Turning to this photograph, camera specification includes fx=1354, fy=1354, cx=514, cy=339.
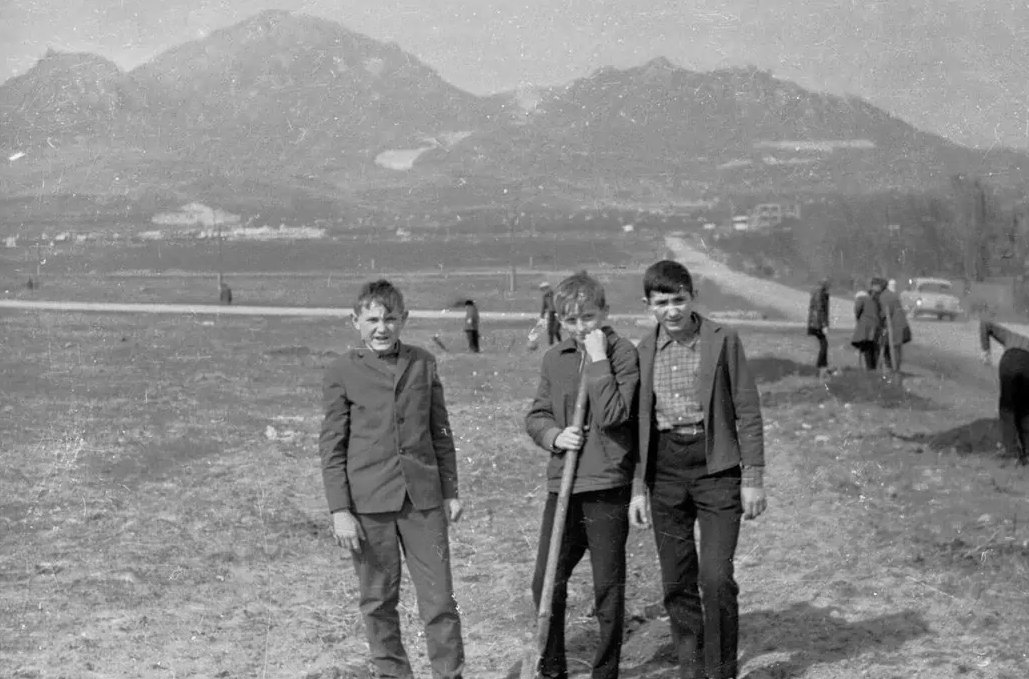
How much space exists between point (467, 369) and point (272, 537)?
13505 mm

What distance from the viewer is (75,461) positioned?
10695 mm

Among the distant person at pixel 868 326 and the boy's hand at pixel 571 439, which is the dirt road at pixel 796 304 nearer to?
the distant person at pixel 868 326

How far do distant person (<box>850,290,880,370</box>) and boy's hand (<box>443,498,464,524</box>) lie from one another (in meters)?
13.5

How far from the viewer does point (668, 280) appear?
4598 millimetres

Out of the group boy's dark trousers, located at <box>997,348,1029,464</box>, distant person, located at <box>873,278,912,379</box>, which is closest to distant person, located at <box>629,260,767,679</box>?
boy's dark trousers, located at <box>997,348,1029,464</box>

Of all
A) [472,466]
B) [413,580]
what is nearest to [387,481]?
[413,580]

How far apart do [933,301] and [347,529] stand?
3453cm

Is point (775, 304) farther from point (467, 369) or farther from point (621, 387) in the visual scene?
point (621, 387)

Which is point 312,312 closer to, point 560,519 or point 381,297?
point 381,297

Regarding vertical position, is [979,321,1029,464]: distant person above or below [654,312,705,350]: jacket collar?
below

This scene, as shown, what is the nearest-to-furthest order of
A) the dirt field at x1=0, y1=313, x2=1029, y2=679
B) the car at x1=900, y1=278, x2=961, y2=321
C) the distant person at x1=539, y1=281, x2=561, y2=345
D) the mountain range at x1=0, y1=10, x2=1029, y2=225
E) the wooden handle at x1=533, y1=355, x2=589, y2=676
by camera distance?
1. the wooden handle at x1=533, y1=355, x2=589, y2=676
2. the dirt field at x1=0, y1=313, x2=1029, y2=679
3. the distant person at x1=539, y1=281, x2=561, y2=345
4. the mountain range at x1=0, y1=10, x2=1029, y2=225
5. the car at x1=900, y1=278, x2=961, y2=321

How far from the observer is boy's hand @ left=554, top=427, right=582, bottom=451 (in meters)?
4.52

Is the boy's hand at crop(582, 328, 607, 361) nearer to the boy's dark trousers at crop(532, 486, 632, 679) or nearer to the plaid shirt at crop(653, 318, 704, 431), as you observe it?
the plaid shirt at crop(653, 318, 704, 431)

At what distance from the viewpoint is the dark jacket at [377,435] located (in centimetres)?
456
